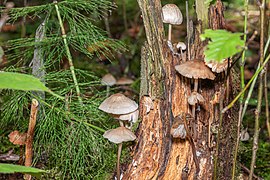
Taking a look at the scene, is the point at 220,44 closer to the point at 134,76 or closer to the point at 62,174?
the point at 62,174

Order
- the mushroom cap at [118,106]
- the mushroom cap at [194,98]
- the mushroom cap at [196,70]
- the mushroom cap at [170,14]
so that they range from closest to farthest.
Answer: the mushroom cap at [196,70], the mushroom cap at [194,98], the mushroom cap at [118,106], the mushroom cap at [170,14]

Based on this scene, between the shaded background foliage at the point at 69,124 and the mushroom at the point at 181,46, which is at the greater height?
the mushroom at the point at 181,46

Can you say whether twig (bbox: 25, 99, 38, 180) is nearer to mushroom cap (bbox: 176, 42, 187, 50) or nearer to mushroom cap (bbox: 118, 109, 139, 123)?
mushroom cap (bbox: 118, 109, 139, 123)

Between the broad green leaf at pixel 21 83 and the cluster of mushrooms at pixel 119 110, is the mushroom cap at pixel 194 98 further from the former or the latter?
the broad green leaf at pixel 21 83

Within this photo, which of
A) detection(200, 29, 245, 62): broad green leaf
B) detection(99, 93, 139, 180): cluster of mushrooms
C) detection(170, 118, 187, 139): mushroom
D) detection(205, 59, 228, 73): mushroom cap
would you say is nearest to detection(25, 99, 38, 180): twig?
detection(99, 93, 139, 180): cluster of mushrooms

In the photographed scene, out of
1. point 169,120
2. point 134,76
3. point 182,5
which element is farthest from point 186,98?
point 182,5

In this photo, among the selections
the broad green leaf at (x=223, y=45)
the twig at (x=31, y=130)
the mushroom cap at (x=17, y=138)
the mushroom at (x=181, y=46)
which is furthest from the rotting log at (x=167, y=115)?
the broad green leaf at (x=223, y=45)
